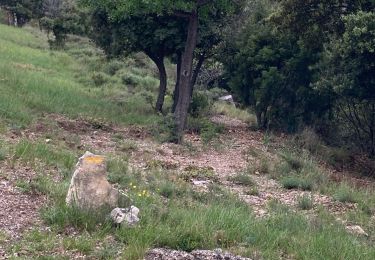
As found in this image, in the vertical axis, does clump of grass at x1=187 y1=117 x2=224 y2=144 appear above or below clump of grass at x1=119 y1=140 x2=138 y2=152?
below

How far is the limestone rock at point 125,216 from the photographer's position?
23.7ft

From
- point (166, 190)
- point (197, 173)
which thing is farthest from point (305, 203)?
point (197, 173)

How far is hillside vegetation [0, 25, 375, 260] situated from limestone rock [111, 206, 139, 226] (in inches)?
3.7

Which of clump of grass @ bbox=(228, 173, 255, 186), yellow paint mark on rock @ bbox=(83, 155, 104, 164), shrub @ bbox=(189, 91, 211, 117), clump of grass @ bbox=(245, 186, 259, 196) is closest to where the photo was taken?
yellow paint mark on rock @ bbox=(83, 155, 104, 164)

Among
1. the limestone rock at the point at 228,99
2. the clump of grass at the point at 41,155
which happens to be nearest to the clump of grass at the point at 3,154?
the clump of grass at the point at 41,155

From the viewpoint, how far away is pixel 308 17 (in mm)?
18578

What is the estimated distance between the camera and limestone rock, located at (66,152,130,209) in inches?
291

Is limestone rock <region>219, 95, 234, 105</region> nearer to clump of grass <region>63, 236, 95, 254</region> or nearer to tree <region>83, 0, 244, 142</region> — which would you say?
tree <region>83, 0, 244, 142</region>

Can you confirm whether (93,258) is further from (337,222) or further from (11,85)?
(11,85)

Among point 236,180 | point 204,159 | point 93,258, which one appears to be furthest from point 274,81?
point 93,258

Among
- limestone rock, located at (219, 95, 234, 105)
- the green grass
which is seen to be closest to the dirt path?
the green grass

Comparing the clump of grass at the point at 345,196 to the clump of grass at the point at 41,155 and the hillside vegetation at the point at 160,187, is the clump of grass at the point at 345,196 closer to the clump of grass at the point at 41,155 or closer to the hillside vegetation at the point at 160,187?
the hillside vegetation at the point at 160,187

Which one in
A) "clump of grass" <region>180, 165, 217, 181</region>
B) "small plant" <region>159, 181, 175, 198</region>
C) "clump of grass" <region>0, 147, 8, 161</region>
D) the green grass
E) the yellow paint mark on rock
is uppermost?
the yellow paint mark on rock

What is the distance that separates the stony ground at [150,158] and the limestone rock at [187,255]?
1434 millimetres
